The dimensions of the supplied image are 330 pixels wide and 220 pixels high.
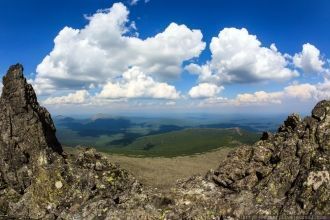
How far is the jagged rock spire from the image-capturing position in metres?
37.8

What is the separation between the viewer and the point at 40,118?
143 ft

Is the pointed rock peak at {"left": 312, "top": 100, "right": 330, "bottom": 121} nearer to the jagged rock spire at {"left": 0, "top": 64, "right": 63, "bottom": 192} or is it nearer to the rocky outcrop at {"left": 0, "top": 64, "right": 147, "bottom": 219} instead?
the rocky outcrop at {"left": 0, "top": 64, "right": 147, "bottom": 219}

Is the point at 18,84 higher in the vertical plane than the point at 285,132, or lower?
higher

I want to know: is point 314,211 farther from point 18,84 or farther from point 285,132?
point 18,84

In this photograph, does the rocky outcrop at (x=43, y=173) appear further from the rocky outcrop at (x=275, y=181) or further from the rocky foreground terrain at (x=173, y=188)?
the rocky outcrop at (x=275, y=181)

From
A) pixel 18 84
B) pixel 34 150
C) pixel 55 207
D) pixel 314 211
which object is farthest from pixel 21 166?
pixel 314 211

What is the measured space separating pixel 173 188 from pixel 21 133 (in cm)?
1917

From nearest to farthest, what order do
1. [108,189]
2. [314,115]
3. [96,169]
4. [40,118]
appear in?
1. [314,115]
2. [108,189]
3. [96,169]
4. [40,118]

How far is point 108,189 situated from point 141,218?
7493mm

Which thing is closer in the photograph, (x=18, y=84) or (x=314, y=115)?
(x=314, y=115)

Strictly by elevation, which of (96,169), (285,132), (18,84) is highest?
(18,84)

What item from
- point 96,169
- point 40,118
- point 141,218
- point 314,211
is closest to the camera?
point 314,211

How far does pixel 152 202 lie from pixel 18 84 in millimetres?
25663

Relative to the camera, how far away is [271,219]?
992 inches
